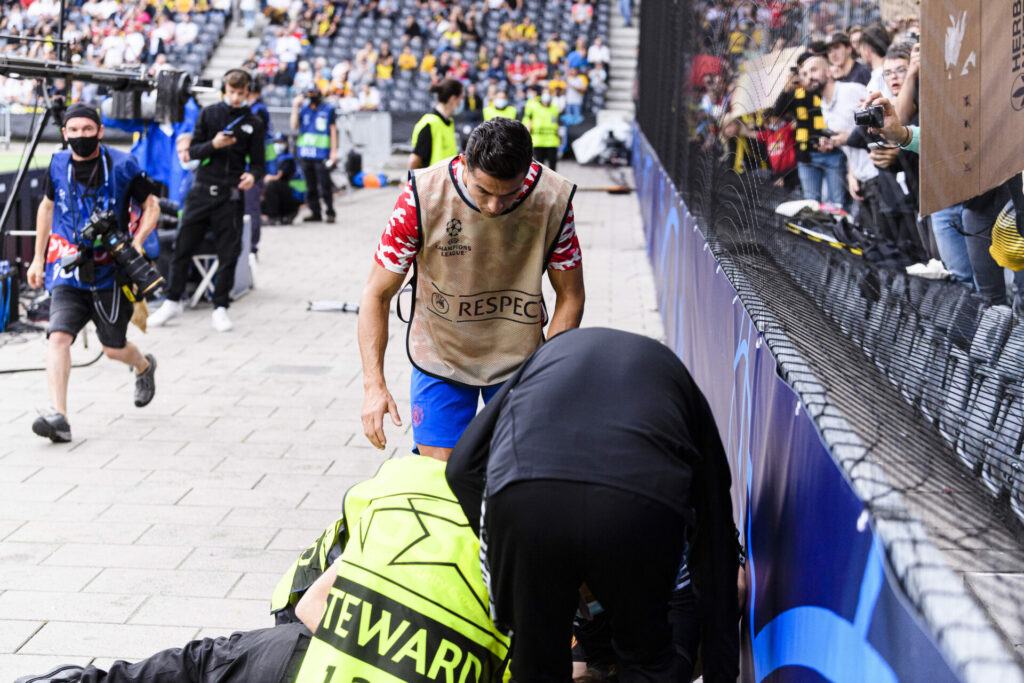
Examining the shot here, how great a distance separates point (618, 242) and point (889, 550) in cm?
1428

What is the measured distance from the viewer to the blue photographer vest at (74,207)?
22.7 ft

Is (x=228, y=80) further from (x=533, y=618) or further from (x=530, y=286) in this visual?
(x=533, y=618)

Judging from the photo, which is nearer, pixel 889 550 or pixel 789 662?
pixel 889 550

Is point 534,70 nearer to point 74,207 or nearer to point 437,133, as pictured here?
point 437,133

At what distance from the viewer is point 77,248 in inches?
269

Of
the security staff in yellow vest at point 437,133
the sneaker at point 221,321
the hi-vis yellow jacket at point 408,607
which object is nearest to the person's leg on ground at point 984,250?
the hi-vis yellow jacket at point 408,607

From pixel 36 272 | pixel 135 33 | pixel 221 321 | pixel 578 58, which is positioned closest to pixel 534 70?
pixel 578 58

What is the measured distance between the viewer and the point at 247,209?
1291 centimetres

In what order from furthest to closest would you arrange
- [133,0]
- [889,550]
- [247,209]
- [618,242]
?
[133,0]
[618,242]
[247,209]
[889,550]

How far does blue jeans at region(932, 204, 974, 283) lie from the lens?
109 inches

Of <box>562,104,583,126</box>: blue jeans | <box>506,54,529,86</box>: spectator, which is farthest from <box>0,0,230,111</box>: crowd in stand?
<box>562,104,583,126</box>: blue jeans

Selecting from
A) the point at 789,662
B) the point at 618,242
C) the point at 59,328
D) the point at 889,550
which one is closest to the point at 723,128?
the point at 59,328

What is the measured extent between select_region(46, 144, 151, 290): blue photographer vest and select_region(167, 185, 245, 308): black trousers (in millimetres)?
3153

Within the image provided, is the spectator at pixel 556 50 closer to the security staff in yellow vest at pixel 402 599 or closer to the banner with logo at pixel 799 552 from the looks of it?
the banner with logo at pixel 799 552
